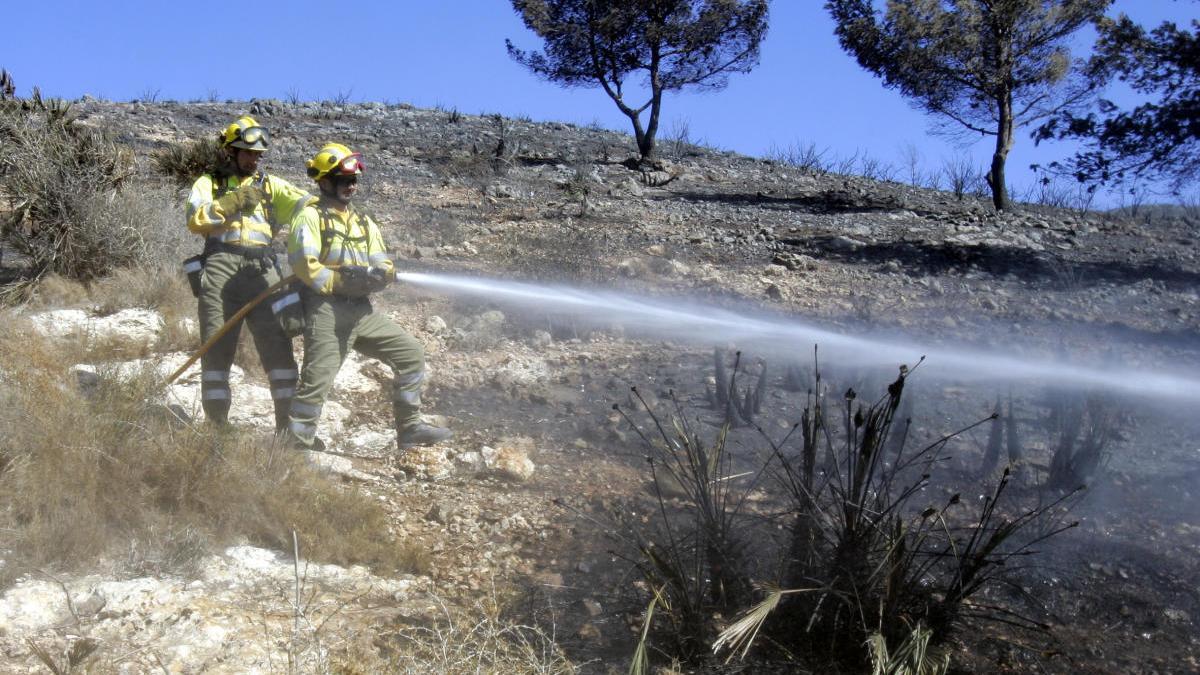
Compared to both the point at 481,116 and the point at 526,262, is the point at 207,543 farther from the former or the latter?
the point at 481,116

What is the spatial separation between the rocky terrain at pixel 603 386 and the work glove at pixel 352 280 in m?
0.82

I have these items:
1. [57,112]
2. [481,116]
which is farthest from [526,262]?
[481,116]

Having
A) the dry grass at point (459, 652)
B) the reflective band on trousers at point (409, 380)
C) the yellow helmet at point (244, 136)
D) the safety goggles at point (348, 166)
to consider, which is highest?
the yellow helmet at point (244, 136)

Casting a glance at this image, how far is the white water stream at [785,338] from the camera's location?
6.18m

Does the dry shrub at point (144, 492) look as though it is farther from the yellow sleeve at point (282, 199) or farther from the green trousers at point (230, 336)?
the yellow sleeve at point (282, 199)

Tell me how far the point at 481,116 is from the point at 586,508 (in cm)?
1652

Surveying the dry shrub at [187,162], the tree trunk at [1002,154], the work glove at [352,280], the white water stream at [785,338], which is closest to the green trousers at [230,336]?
the work glove at [352,280]

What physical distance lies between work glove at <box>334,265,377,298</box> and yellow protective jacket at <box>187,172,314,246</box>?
351 millimetres

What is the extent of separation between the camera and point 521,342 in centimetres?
694

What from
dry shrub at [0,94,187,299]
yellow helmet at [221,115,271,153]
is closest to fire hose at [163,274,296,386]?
yellow helmet at [221,115,271,153]

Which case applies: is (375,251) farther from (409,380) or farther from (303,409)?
(303,409)

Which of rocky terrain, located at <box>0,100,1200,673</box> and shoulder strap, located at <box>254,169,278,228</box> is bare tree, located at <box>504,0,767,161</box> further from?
shoulder strap, located at <box>254,169,278,228</box>

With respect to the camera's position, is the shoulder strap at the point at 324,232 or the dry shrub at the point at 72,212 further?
the dry shrub at the point at 72,212

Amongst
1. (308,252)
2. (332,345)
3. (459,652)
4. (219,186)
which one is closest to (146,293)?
(219,186)
